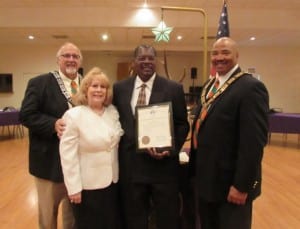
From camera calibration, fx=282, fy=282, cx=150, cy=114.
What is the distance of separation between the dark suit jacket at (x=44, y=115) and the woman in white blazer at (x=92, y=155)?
10.5 inches

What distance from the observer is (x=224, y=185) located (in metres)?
1.69

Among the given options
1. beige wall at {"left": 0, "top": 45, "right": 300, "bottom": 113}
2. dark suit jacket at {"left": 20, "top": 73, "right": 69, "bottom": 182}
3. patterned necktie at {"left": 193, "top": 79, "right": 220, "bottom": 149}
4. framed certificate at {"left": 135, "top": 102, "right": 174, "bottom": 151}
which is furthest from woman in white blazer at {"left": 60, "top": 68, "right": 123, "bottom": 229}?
beige wall at {"left": 0, "top": 45, "right": 300, "bottom": 113}

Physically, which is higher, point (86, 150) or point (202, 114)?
point (202, 114)

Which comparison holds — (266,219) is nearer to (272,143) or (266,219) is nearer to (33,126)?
(33,126)

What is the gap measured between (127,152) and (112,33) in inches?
287

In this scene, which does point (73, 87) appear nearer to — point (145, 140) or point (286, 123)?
point (145, 140)

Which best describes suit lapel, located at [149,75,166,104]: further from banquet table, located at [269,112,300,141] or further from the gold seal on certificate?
banquet table, located at [269,112,300,141]

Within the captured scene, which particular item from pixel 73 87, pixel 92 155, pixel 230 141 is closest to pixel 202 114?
pixel 230 141

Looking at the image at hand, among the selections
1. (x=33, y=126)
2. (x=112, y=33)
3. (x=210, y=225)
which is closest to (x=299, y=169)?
(x=210, y=225)

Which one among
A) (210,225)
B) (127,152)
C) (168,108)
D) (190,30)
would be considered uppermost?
(190,30)

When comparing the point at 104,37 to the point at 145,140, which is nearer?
the point at 145,140

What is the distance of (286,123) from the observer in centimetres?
673

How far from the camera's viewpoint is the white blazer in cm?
172

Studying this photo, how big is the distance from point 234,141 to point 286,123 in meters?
5.77
